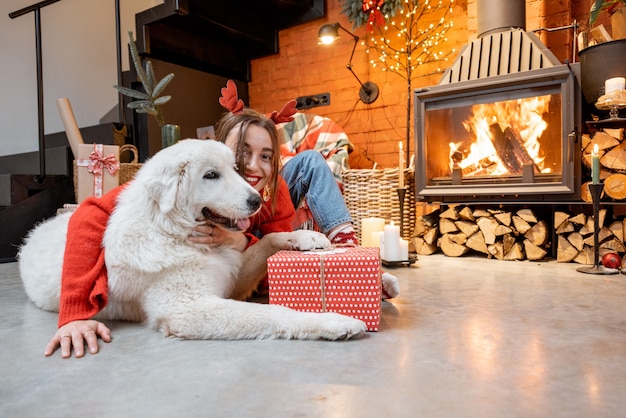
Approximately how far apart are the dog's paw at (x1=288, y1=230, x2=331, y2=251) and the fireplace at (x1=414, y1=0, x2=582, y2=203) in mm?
1557

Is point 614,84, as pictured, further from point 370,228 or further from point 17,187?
point 17,187

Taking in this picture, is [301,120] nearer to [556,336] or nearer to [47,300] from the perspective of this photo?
[47,300]

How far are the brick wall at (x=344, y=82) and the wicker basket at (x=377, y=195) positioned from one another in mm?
564

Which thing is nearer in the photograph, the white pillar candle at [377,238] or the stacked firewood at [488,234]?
the white pillar candle at [377,238]

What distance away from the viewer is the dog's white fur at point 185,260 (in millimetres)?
1104

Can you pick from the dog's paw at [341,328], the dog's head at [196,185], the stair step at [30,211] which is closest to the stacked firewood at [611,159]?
the dog's paw at [341,328]

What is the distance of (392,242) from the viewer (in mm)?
2309

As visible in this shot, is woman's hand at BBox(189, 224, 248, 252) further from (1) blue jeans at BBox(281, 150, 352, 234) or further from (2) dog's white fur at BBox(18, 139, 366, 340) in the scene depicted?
(1) blue jeans at BBox(281, 150, 352, 234)

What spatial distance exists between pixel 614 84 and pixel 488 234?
0.99m

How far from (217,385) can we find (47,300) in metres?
0.94

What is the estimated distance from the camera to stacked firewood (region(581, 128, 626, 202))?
221 cm

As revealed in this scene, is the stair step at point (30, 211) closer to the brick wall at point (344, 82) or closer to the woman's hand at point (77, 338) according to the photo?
the brick wall at point (344, 82)

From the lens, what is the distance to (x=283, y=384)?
2.82 feet

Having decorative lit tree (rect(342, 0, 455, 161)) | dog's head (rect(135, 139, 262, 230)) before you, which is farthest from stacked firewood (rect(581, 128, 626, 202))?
dog's head (rect(135, 139, 262, 230))
